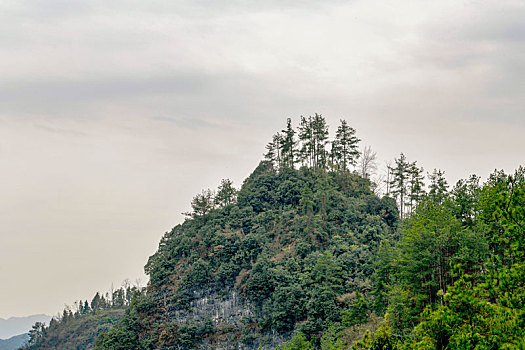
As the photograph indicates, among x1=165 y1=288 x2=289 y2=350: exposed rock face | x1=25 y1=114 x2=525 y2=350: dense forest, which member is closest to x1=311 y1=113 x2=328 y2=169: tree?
x1=25 y1=114 x2=525 y2=350: dense forest

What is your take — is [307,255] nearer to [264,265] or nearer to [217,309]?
[264,265]

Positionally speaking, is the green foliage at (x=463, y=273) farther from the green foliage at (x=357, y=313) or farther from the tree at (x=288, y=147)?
the tree at (x=288, y=147)

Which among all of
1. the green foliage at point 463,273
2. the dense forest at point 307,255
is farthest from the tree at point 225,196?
the green foliage at point 463,273

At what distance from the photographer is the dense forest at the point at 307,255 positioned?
2966 centimetres

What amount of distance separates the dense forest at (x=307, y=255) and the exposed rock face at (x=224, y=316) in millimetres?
117

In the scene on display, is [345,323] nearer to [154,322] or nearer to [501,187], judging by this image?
[501,187]

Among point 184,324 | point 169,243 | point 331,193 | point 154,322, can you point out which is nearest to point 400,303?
point 331,193

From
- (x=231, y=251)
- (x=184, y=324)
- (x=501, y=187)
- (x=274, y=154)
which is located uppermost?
(x=274, y=154)

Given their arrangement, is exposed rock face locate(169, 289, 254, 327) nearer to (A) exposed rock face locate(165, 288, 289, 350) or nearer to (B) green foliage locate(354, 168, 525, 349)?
(A) exposed rock face locate(165, 288, 289, 350)

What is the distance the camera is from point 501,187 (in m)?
24.8

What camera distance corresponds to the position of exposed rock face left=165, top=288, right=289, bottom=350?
161ft

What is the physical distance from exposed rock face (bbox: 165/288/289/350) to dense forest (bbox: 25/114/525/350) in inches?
4.6

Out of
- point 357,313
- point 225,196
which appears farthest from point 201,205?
point 357,313

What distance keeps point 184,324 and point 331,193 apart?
905 inches
